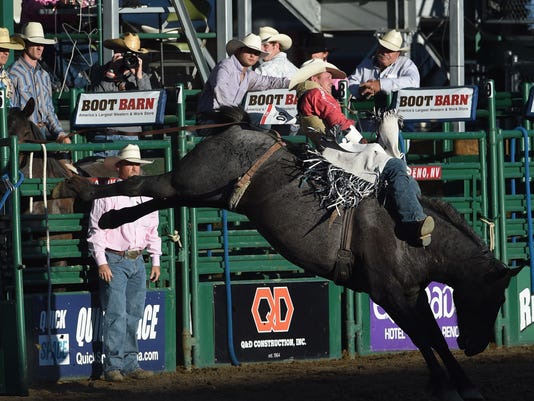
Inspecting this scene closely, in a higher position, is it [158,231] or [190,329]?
[158,231]

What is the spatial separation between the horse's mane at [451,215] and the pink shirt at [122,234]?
8.49 ft

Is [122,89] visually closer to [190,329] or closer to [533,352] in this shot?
[190,329]

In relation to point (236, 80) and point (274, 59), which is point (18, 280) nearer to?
point (236, 80)

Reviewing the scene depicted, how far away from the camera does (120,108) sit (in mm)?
11039

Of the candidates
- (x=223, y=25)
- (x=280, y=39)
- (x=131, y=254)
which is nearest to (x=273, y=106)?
(x=280, y=39)

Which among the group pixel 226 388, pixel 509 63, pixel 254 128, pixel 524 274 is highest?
pixel 509 63

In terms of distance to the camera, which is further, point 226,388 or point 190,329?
point 190,329

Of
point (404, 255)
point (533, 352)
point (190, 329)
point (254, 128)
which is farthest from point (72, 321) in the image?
point (533, 352)

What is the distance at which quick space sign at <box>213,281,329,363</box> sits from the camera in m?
11.4

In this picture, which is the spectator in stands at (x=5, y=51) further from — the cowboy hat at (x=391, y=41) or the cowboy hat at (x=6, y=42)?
the cowboy hat at (x=391, y=41)

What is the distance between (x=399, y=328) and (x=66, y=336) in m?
3.30

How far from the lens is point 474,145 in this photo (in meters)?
12.6

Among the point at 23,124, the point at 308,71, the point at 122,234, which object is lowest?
the point at 122,234

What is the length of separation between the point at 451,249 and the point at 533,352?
130 inches
